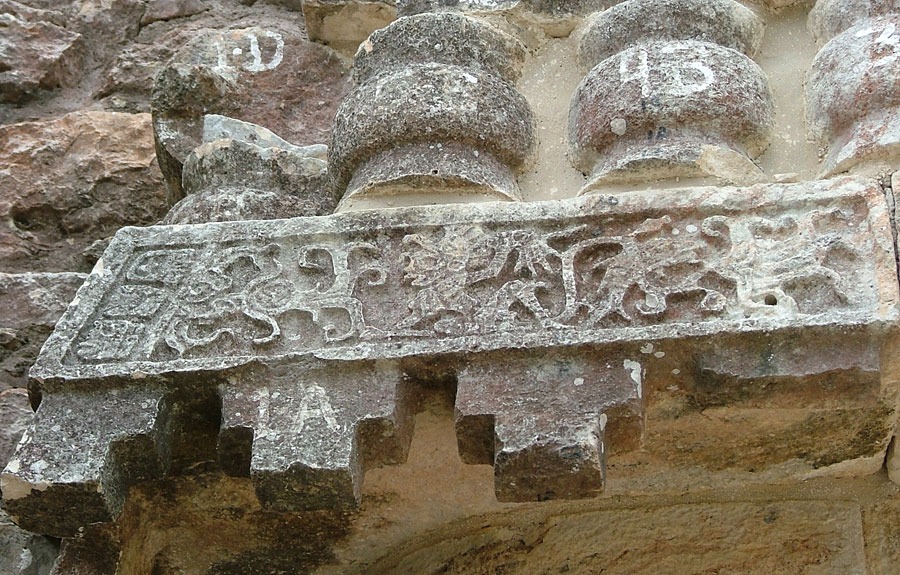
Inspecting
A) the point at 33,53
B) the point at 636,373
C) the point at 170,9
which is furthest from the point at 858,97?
the point at 33,53

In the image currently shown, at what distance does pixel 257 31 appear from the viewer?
9.57ft

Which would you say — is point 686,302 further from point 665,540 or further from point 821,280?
point 665,540

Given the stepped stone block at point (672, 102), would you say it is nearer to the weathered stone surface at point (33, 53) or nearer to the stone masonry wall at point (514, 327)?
the stone masonry wall at point (514, 327)

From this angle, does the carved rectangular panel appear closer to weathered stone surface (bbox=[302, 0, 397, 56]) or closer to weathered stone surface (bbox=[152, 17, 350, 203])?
weathered stone surface (bbox=[152, 17, 350, 203])

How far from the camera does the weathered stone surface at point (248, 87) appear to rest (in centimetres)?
265

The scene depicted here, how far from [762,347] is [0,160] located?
5.83ft

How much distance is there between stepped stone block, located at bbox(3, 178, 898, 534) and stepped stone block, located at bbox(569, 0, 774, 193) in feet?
0.35

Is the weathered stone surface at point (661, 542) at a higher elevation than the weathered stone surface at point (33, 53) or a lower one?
lower

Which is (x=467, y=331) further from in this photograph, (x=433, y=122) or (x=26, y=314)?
(x=26, y=314)

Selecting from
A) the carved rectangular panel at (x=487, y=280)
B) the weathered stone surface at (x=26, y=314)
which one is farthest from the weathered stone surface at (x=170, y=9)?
the carved rectangular panel at (x=487, y=280)

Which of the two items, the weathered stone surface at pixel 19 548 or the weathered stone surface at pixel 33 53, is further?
the weathered stone surface at pixel 33 53

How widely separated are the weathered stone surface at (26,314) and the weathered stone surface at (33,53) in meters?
0.60

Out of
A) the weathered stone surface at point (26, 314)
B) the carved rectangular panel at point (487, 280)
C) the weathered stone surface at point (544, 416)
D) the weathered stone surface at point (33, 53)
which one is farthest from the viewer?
the weathered stone surface at point (33, 53)

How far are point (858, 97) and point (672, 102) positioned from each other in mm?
284
